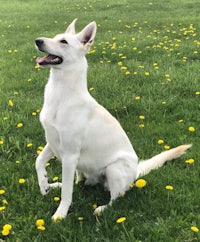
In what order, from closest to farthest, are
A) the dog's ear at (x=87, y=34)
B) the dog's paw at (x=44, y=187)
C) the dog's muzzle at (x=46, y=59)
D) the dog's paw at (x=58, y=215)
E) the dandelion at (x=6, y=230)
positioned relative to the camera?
the dandelion at (x=6, y=230), the dog's muzzle at (x=46, y=59), the dog's paw at (x=58, y=215), the dog's ear at (x=87, y=34), the dog's paw at (x=44, y=187)

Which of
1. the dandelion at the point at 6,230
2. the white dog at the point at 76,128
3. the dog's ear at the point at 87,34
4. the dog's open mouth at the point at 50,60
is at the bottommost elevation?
the dandelion at the point at 6,230

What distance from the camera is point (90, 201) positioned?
3383mm

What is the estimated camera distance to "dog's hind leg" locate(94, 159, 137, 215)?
10.8ft

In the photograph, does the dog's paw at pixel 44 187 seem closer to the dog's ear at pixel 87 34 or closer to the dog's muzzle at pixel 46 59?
the dog's muzzle at pixel 46 59

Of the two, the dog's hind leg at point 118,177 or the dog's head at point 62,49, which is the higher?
the dog's head at point 62,49

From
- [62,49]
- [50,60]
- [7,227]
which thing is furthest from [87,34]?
[7,227]

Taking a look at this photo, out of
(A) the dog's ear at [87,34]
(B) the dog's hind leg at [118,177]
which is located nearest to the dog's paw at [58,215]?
(B) the dog's hind leg at [118,177]

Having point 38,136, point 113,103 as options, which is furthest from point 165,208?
point 113,103

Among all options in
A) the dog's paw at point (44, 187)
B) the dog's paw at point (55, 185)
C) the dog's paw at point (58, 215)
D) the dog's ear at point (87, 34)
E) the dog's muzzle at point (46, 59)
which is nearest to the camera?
the dog's muzzle at point (46, 59)

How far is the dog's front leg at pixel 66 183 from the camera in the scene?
3.07 m

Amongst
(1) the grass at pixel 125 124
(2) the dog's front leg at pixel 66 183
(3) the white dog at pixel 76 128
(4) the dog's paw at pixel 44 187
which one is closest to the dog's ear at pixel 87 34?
(3) the white dog at pixel 76 128

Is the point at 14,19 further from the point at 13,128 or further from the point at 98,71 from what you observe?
the point at 13,128

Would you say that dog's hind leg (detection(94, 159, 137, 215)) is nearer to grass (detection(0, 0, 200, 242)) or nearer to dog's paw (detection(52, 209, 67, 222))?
grass (detection(0, 0, 200, 242))

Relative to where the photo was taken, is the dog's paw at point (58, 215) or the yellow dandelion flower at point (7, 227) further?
the dog's paw at point (58, 215)
